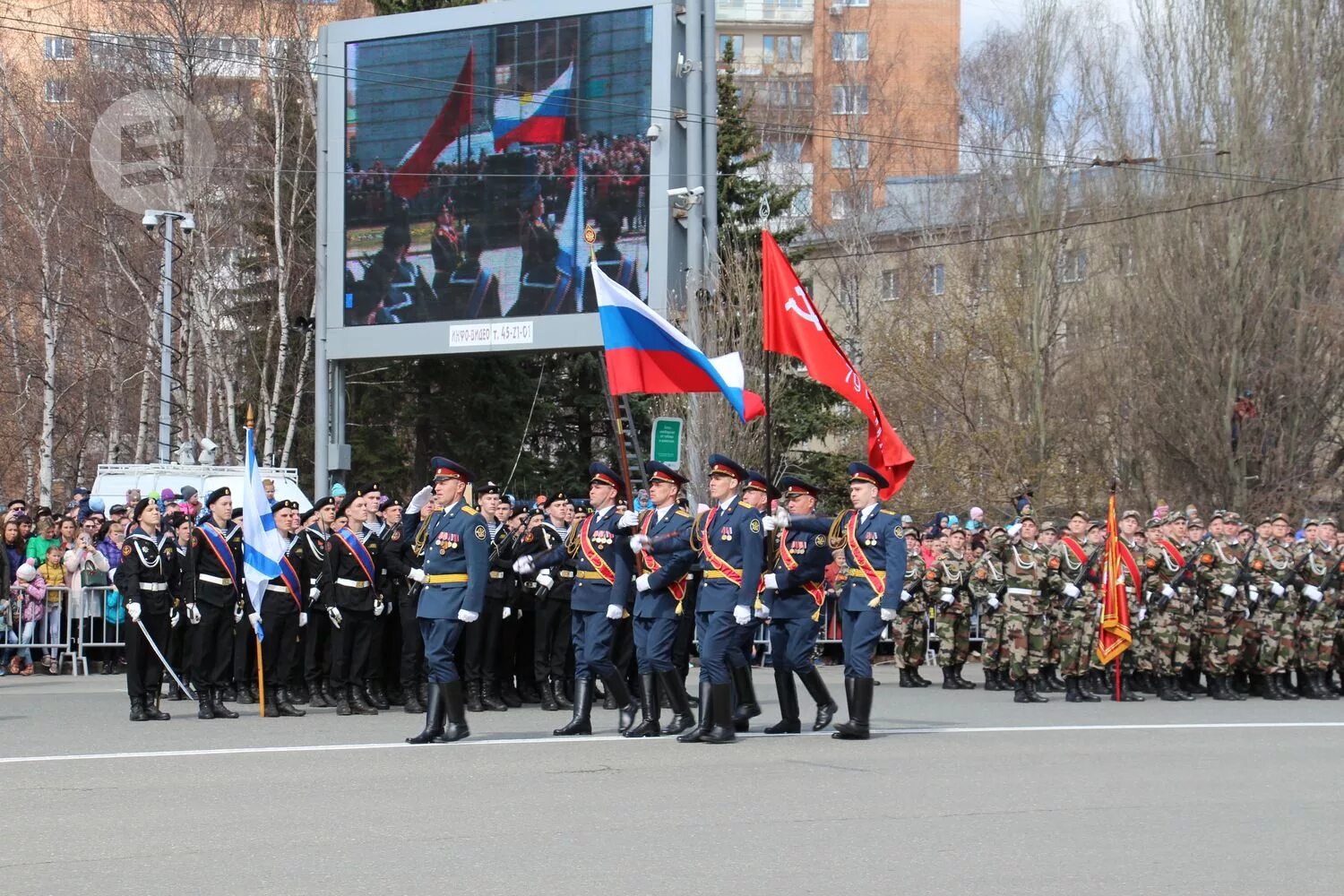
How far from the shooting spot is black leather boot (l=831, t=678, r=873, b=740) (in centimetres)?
1239

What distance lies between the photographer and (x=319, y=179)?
28.3 m

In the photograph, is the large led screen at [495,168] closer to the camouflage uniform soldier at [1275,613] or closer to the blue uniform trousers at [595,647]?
the camouflage uniform soldier at [1275,613]

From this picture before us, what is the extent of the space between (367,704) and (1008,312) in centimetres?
2486

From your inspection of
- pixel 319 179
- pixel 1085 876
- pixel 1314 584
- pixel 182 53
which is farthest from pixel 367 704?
pixel 182 53

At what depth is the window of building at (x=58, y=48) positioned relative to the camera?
126ft

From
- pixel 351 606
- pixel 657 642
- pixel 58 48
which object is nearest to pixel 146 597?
pixel 351 606

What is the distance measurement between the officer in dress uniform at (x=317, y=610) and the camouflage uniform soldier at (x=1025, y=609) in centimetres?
619

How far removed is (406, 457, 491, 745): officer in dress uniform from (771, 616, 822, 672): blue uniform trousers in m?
2.23

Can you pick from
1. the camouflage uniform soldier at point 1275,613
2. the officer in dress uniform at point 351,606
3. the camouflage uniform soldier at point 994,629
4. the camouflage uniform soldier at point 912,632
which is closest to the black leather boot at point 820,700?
the officer in dress uniform at point 351,606

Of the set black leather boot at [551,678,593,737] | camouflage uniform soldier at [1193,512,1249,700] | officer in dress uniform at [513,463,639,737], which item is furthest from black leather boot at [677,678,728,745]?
camouflage uniform soldier at [1193,512,1249,700]

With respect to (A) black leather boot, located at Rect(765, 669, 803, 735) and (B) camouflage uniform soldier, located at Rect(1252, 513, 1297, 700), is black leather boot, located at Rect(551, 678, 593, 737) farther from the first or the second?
(B) camouflage uniform soldier, located at Rect(1252, 513, 1297, 700)

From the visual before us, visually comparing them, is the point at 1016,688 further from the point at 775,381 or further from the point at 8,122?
the point at 8,122

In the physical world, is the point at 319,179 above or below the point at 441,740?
above

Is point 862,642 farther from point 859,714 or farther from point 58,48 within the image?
point 58,48
